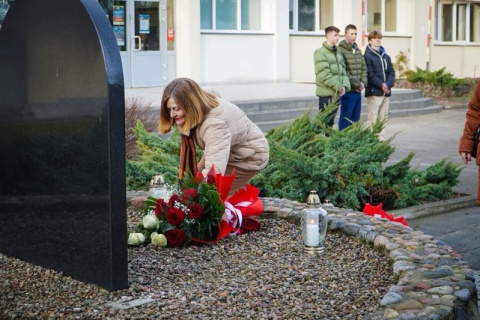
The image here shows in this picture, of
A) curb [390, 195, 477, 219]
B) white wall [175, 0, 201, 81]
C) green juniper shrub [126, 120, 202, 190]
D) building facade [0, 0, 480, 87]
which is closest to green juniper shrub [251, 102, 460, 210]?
curb [390, 195, 477, 219]

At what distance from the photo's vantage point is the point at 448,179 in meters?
10.1

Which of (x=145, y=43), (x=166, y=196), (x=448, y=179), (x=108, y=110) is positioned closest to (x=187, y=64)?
(x=145, y=43)

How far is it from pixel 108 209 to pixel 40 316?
2.26 feet

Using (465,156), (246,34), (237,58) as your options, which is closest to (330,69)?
(465,156)

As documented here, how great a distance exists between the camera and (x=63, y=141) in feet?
17.2

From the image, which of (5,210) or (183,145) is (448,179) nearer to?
(183,145)

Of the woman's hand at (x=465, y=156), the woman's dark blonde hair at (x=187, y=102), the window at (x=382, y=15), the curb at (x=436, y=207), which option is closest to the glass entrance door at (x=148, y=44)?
the window at (x=382, y=15)

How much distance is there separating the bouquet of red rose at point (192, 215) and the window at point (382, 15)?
78.1 ft

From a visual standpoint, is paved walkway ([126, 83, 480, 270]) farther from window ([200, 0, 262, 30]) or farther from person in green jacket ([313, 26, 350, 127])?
window ([200, 0, 262, 30])

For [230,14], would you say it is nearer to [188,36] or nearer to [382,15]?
[188,36]

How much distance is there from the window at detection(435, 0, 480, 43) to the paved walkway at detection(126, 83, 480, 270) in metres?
10.8

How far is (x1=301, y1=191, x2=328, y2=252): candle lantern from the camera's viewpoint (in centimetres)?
585

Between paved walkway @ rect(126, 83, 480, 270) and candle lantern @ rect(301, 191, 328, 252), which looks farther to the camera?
paved walkway @ rect(126, 83, 480, 270)

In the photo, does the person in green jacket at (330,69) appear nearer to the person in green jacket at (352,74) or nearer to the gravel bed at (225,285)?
the person in green jacket at (352,74)
